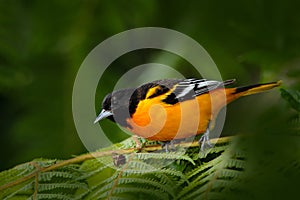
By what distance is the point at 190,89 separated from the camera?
2.99m

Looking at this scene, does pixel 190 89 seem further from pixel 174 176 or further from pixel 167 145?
pixel 174 176

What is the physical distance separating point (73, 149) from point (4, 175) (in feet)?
7.03

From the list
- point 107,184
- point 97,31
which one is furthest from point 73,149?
point 107,184

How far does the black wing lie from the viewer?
2.92 meters

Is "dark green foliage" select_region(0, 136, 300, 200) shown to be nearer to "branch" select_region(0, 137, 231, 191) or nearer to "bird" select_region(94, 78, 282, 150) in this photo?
"branch" select_region(0, 137, 231, 191)

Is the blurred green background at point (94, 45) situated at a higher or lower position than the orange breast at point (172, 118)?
higher

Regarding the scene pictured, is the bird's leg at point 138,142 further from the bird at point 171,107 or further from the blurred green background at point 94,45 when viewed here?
the blurred green background at point 94,45

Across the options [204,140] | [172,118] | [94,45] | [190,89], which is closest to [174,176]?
[204,140]

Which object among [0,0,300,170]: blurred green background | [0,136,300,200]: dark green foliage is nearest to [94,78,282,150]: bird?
[0,136,300,200]: dark green foliage

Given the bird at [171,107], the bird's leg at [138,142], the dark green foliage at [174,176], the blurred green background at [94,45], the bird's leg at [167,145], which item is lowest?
the dark green foliage at [174,176]

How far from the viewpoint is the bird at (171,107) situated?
2742mm

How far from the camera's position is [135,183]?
2.29 metres

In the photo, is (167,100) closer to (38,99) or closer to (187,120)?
Result: (187,120)

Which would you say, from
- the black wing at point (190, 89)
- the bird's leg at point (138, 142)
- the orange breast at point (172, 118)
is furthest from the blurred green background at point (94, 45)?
the bird's leg at point (138, 142)
